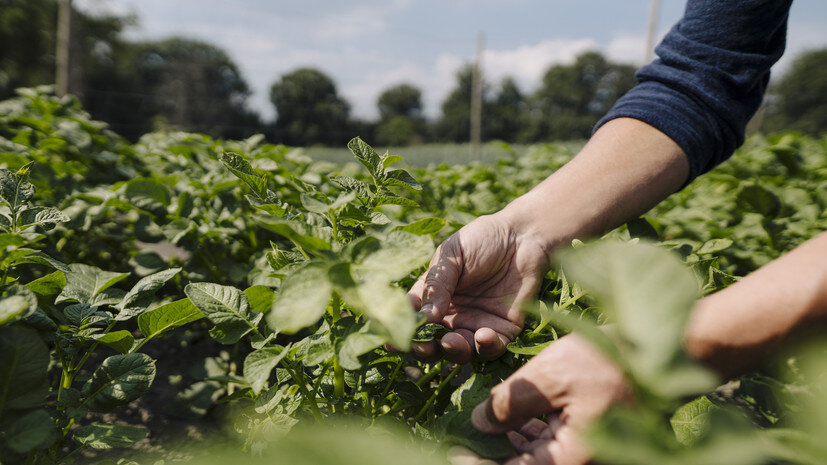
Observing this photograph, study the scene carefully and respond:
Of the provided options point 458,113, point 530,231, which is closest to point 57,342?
point 530,231

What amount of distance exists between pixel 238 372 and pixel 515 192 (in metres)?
1.46

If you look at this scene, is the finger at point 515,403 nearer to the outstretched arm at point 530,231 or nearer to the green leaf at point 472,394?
the green leaf at point 472,394

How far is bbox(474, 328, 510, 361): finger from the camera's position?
0.82 meters

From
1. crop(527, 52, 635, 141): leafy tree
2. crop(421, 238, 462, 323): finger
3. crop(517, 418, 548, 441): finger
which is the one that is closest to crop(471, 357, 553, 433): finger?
crop(517, 418, 548, 441): finger

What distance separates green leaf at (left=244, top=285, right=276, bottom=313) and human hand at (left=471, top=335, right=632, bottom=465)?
39 cm

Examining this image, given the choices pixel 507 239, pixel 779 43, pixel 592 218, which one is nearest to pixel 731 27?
pixel 779 43

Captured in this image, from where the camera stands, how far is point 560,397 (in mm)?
578

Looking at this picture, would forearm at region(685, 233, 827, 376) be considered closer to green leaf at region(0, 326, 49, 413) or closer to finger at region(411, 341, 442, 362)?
finger at region(411, 341, 442, 362)

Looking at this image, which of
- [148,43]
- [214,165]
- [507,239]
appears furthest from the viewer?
[148,43]

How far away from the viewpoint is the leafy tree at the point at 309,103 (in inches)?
1602

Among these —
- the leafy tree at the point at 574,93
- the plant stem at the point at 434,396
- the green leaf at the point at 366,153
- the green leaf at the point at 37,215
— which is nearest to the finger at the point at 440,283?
the plant stem at the point at 434,396

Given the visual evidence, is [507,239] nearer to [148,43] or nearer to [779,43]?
[779,43]

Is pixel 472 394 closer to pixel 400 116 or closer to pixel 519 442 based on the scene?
pixel 519 442

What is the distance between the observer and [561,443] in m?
0.57
